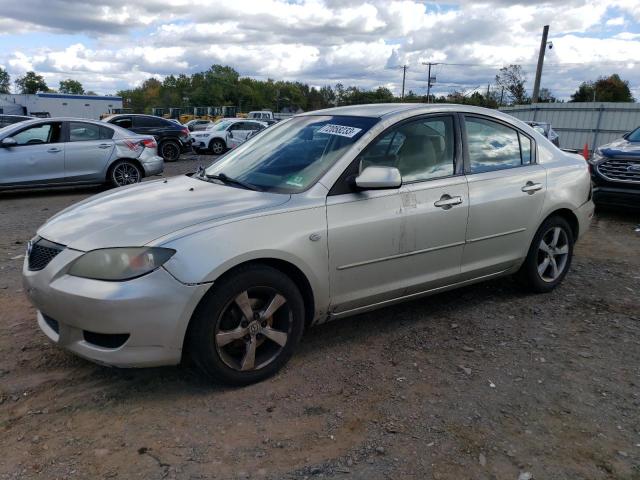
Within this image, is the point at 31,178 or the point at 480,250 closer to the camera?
the point at 480,250

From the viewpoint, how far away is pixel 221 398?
10.5 feet

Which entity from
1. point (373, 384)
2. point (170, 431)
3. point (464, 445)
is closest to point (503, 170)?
point (373, 384)

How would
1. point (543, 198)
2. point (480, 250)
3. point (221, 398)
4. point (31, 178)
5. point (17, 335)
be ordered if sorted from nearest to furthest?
point (221, 398), point (17, 335), point (480, 250), point (543, 198), point (31, 178)

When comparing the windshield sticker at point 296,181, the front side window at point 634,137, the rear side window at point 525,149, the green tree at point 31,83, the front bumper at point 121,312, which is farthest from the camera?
the green tree at point 31,83

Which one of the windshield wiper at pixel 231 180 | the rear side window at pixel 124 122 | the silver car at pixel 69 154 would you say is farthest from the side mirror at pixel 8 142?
the rear side window at pixel 124 122

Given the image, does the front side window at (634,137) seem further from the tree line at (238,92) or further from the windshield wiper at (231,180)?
the tree line at (238,92)

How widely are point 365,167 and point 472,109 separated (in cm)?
134

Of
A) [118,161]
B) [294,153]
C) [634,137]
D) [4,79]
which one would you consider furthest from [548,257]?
[4,79]

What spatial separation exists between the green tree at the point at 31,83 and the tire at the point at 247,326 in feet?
377

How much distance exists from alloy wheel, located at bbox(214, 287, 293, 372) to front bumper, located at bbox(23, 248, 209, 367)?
0.25m

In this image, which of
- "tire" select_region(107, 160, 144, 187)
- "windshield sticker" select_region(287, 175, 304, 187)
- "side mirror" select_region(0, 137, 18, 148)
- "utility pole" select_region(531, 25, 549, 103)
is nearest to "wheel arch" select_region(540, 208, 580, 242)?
"windshield sticker" select_region(287, 175, 304, 187)

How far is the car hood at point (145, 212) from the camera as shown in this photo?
3.07 m

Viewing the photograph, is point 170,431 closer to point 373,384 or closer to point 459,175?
point 373,384

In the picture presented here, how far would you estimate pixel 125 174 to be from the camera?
11.2 metres
